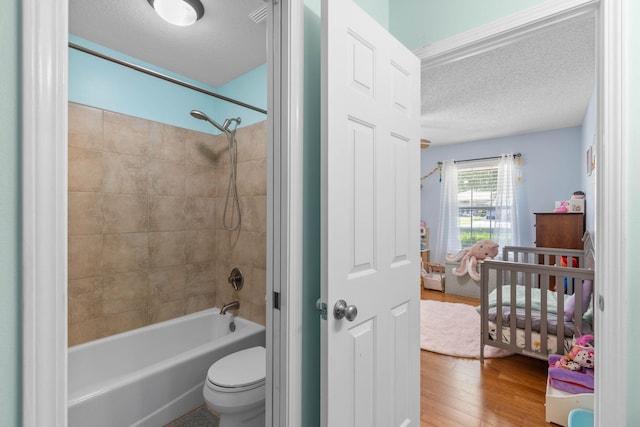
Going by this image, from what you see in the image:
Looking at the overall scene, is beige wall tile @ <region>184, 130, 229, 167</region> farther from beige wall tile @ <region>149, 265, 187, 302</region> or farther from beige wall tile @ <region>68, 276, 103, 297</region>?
beige wall tile @ <region>68, 276, 103, 297</region>

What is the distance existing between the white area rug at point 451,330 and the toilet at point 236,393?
1792mm

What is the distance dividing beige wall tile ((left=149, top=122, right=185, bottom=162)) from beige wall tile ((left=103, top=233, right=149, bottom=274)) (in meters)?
0.66

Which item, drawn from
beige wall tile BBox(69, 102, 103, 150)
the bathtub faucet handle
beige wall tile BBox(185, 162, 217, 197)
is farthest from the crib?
beige wall tile BBox(69, 102, 103, 150)

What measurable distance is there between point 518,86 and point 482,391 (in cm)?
278

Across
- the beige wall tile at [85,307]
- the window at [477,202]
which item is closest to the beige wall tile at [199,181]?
the beige wall tile at [85,307]

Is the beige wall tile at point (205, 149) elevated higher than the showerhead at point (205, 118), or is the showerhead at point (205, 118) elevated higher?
the showerhead at point (205, 118)

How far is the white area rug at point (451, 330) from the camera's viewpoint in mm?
2842

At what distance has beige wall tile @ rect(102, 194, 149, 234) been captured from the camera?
2.24m

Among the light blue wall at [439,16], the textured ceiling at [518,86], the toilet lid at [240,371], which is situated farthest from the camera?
the textured ceiling at [518,86]

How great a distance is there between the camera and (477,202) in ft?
17.5

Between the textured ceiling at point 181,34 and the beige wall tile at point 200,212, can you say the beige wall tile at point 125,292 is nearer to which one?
the beige wall tile at point 200,212

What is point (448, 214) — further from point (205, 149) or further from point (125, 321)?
point (125, 321)

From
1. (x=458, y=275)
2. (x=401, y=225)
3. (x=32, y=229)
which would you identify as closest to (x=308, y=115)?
(x=401, y=225)

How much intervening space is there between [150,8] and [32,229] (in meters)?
1.90
